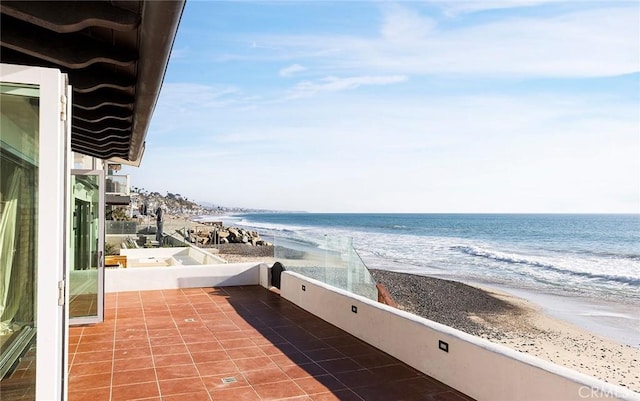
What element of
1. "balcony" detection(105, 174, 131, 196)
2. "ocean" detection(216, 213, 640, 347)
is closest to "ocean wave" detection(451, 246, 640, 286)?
"ocean" detection(216, 213, 640, 347)

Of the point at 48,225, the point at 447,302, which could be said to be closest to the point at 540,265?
the point at 447,302

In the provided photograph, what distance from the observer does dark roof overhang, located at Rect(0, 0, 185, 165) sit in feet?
6.59

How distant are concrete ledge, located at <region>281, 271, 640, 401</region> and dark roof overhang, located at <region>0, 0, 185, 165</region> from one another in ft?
9.69

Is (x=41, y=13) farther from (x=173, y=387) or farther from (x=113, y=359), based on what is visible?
(x=113, y=359)

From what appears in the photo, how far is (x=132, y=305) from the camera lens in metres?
6.99

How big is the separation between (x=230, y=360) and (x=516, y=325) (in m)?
9.92

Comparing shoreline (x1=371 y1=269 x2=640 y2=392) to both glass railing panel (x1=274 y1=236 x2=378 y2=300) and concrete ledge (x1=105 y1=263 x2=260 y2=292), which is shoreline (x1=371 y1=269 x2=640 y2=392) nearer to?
glass railing panel (x1=274 y1=236 x2=378 y2=300)

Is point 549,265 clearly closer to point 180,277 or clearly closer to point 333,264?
point 333,264

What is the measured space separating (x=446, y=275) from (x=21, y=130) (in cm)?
2012

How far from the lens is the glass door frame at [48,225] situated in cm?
219

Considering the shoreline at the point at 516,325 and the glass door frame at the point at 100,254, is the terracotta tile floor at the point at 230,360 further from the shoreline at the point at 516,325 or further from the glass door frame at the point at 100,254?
the shoreline at the point at 516,325

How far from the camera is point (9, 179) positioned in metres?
2.25

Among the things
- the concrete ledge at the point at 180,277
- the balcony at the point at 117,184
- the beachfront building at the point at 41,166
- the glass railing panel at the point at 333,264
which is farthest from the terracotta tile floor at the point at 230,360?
the balcony at the point at 117,184

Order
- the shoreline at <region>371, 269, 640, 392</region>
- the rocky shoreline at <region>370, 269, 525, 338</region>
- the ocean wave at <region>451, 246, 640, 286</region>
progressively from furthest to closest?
the ocean wave at <region>451, 246, 640, 286</region> → the rocky shoreline at <region>370, 269, 525, 338</region> → the shoreline at <region>371, 269, 640, 392</region>
